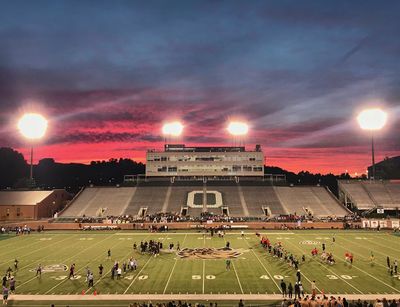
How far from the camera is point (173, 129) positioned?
80.0 metres

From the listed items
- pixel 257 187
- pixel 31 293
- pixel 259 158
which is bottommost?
pixel 31 293

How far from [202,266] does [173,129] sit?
52.8m

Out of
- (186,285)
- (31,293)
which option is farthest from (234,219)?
(31,293)

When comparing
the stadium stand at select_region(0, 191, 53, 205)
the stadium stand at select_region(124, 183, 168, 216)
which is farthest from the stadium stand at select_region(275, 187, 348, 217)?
the stadium stand at select_region(0, 191, 53, 205)

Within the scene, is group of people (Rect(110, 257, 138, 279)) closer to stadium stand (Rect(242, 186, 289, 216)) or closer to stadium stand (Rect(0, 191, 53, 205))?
stadium stand (Rect(242, 186, 289, 216))

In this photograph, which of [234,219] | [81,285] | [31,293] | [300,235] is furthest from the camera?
[234,219]

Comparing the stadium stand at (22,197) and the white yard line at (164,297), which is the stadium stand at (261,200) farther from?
the white yard line at (164,297)

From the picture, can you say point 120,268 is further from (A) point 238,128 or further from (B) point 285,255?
(A) point 238,128

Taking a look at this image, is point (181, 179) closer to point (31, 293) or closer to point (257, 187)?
point (257, 187)

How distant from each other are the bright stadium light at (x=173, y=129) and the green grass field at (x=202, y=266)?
36.1m

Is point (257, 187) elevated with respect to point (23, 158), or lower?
lower

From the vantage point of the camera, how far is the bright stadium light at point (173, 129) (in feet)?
262

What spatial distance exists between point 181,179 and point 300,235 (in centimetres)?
3629

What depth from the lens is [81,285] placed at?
24297 mm
